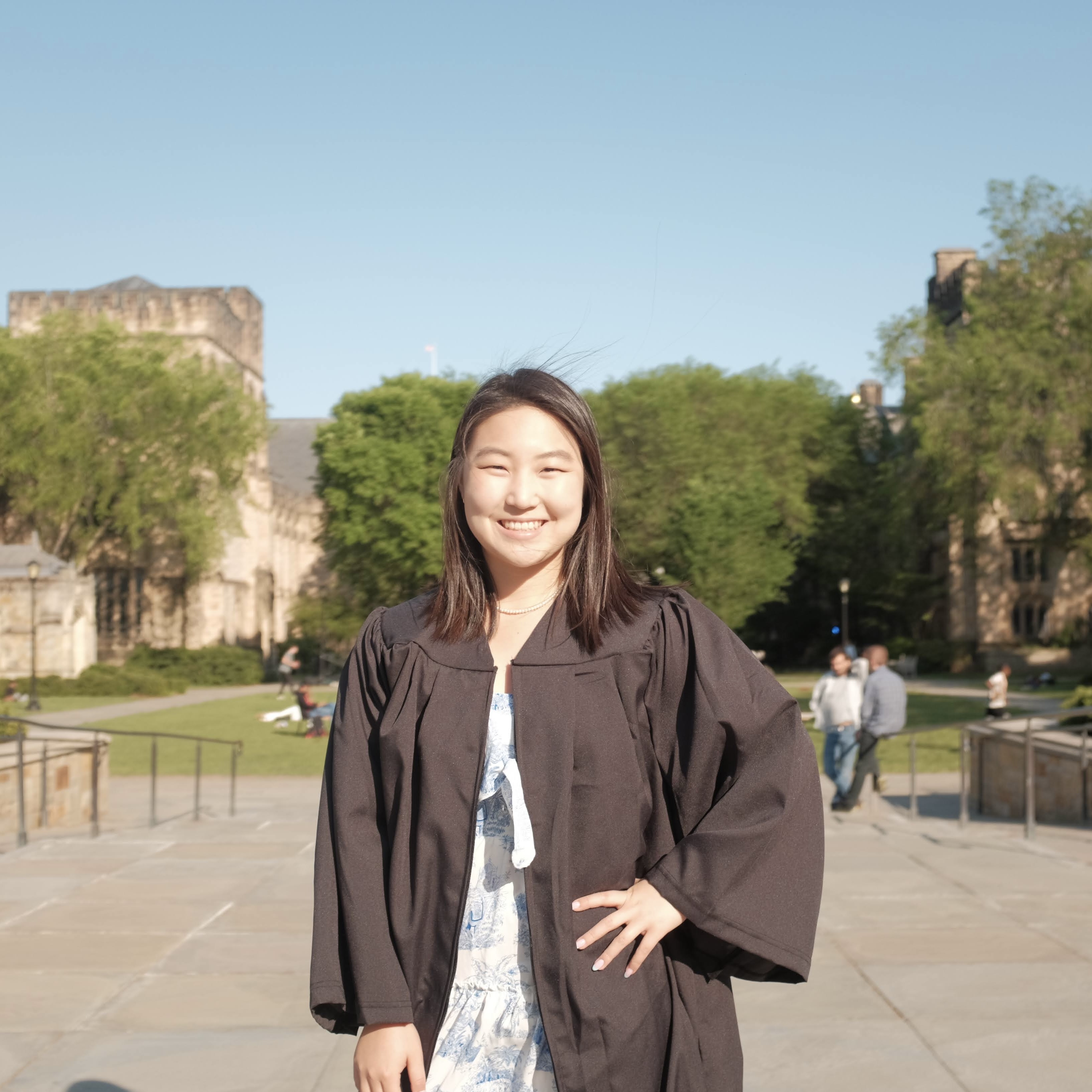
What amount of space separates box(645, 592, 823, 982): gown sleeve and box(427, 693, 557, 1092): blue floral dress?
23 cm

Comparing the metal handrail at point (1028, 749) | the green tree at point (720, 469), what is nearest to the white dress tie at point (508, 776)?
the metal handrail at point (1028, 749)

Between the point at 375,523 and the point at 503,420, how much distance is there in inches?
1766

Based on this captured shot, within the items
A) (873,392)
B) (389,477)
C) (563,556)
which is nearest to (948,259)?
(873,392)

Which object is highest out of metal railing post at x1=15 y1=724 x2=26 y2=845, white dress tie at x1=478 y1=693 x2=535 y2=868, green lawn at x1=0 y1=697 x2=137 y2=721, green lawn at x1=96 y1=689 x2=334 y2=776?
white dress tie at x1=478 y1=693 x2=535 y2=868

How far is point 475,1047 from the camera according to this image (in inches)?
81.1

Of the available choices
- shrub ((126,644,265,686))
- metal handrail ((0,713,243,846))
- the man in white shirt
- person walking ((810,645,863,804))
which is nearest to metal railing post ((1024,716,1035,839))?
person walking ((810,645,863,804))

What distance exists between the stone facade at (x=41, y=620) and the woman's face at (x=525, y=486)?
42661 mm

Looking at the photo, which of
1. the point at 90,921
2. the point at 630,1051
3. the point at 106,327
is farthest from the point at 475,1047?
the point at 106,327

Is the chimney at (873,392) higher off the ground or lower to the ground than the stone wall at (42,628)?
higher

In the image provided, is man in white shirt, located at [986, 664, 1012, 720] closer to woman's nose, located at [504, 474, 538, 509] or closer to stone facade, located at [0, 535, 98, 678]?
woman's nose, located at [504, 474, 538, 509]

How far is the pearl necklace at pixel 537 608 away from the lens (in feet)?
7.34

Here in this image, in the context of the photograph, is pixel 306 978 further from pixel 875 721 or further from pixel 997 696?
pixel 997 696

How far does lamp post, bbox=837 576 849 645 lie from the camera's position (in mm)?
53094

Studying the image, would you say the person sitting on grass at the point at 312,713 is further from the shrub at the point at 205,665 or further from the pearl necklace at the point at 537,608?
the shrub at the point at 205,665
